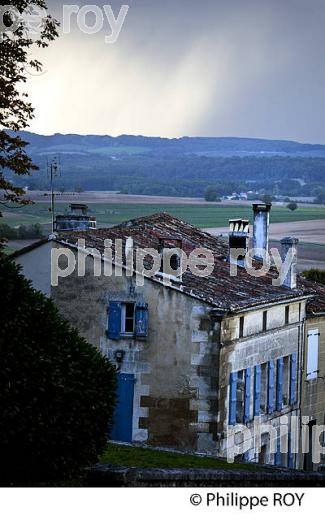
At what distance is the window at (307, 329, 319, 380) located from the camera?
40.4 metres

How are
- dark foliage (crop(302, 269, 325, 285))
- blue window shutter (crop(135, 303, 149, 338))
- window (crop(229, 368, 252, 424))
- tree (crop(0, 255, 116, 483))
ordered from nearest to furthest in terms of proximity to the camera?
tree (crop(0, 255, 116, 483)), blue window shutter (crop(135, 303, 149, 338)), window (crop(229, 368, 252, 424)), dark foliage (crop(302, 269, 325, 285))

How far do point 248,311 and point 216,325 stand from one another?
5.94 ft

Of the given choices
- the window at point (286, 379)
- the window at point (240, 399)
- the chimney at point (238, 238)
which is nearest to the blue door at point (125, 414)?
the window at point (240, 399)

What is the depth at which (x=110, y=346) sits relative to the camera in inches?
1353

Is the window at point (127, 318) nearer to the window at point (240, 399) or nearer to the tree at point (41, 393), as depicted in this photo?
the window at point (240, 399)

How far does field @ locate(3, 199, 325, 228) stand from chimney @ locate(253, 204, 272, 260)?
43496mm

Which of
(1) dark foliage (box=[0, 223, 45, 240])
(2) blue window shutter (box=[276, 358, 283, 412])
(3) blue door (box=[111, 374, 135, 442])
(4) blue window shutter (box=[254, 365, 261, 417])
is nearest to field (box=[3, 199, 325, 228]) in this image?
(1) dark foliage (box=[0, 223, 45, 240])

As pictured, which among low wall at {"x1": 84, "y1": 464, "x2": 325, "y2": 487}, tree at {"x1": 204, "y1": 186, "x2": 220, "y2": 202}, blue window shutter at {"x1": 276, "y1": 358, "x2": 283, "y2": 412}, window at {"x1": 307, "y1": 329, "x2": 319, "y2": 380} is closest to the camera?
low wall at {"x1": 84, "y1": 464, "x2": 325, "y2": 487}

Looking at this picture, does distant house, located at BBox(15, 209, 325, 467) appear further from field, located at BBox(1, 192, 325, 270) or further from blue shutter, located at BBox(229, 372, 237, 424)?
field, located at BBox(1, 192, 325, 270)

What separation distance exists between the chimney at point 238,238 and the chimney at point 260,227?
5.73 ft

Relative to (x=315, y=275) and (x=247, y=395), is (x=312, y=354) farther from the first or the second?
(x=315, y=275)

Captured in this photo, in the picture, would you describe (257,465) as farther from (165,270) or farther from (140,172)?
(140,172)

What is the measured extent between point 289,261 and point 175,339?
312 inches

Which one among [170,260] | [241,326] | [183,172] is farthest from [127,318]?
[183,172]
